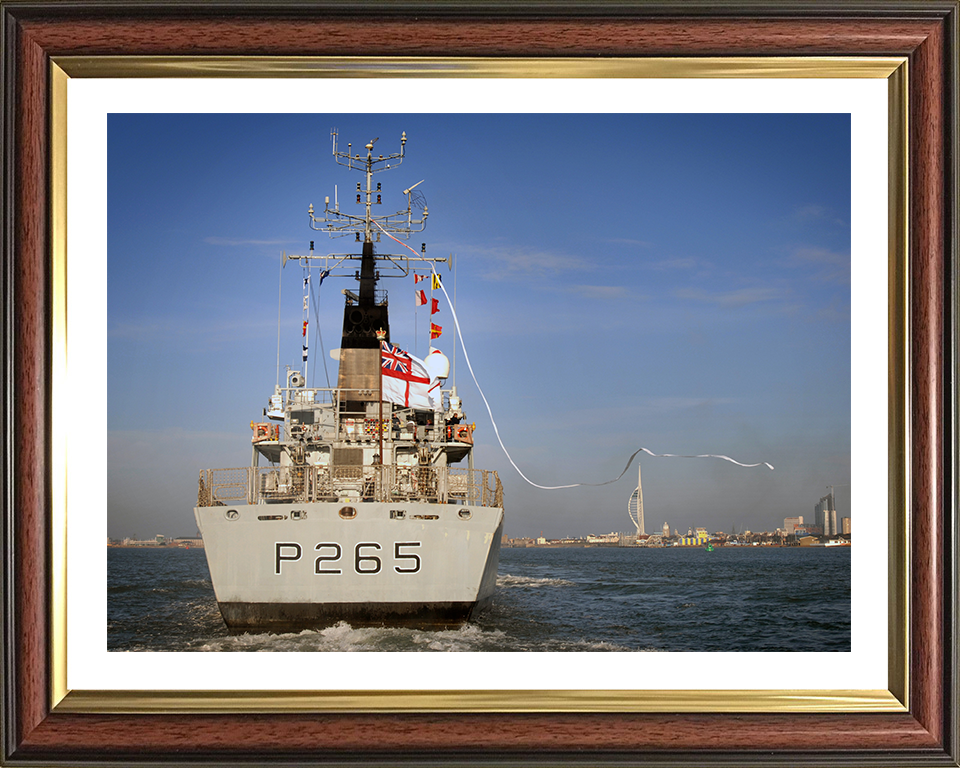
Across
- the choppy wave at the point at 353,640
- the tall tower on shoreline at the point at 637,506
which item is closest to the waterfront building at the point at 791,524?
the tall tower on shoreline at the point at 637,506

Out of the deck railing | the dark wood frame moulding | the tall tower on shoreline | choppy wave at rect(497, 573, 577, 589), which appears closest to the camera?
the dark wood frame moulding

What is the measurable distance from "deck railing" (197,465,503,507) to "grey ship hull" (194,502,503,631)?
0.30m

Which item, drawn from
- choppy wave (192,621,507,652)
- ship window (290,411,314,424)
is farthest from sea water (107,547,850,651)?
ship window (290,411,314,424)

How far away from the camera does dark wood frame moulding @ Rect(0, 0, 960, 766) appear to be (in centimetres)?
388

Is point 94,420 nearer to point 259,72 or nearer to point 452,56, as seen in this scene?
point 259,72

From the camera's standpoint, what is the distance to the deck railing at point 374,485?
10430 mm

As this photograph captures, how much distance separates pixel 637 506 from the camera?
22.6 feet

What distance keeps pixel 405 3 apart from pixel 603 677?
3392mm

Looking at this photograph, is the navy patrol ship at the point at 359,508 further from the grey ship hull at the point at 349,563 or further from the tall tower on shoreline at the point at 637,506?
the tall tower on shoreline at the point at 637,506

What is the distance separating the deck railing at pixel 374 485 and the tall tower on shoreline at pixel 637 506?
9.52 ft

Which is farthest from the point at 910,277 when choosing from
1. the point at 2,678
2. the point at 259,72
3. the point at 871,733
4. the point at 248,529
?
the point at 248,529

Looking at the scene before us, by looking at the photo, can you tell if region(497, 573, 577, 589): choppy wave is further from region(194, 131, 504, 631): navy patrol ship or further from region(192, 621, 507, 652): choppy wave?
region(192, 621, 507, 652): choppy wave

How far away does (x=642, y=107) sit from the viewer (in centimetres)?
423

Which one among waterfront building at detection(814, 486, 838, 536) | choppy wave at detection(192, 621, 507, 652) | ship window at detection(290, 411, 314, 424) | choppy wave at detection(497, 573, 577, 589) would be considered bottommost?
choppy wave at detection(497, 573, 577, 589)
